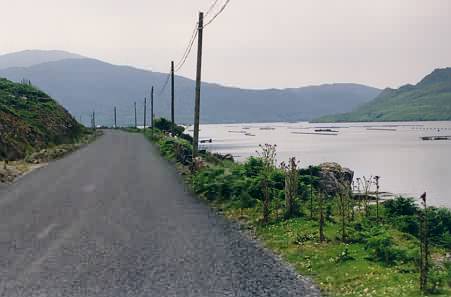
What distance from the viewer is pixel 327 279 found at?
9258mm

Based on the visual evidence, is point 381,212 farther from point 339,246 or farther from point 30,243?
point 30,243

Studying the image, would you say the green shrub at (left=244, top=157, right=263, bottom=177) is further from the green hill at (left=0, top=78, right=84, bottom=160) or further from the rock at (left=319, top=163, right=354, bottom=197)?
the green hill at (left=0, top=78, right=84, bottom=160)

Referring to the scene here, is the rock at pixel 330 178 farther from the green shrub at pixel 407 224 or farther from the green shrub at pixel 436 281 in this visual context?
the green shrub at pixel 436 281

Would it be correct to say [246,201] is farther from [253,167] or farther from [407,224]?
[407,224]

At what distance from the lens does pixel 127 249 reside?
11.7 metres

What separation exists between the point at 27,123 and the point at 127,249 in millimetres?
44531

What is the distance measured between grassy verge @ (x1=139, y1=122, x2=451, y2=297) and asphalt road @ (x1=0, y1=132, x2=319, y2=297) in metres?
0.66

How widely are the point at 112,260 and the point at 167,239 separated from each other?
225 cm

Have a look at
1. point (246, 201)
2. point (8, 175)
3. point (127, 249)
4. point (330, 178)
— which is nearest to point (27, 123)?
point (8, 175)

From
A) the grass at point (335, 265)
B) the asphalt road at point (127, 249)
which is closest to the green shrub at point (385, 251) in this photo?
the grass at point (335, 265)

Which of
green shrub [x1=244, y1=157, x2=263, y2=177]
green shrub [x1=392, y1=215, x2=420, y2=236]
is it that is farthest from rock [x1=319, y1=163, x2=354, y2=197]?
green shrub [x1=392, y1=215, x2=420, y2=236]

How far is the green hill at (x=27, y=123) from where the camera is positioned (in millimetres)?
40031

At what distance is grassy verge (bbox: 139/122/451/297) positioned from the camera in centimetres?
896

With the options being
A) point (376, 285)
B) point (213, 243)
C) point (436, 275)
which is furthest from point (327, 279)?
point (213, 243)
